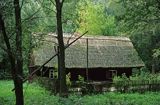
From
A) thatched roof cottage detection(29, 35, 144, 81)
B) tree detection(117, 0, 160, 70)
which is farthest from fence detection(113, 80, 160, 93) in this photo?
thatched roof cottage detection(29, 35, 144, 81)

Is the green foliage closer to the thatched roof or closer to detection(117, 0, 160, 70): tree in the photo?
the thatched roof

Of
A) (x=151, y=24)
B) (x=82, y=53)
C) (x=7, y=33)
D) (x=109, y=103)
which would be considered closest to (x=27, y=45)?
(x=7, y=33)

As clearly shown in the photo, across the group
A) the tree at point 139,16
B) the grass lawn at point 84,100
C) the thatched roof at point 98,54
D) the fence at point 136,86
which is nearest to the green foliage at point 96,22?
the thatched roof at point 98,54

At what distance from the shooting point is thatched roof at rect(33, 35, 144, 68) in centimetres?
4306

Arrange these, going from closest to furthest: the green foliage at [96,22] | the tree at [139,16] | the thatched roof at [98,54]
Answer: the tree at [139,16] < the thatched roof at [98,54] < the green foliage at [96,22]

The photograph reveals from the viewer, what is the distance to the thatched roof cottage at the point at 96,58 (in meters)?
43.1

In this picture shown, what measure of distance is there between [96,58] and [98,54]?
99cm

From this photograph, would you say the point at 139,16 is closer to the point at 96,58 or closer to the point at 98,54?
the point at 96,58

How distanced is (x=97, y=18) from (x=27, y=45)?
48.3 meters

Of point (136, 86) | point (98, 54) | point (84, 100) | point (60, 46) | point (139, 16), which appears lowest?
point (84, 100)

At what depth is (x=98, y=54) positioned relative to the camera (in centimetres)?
4531

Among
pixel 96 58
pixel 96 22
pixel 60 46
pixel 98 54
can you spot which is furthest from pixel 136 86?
pixel 96 22

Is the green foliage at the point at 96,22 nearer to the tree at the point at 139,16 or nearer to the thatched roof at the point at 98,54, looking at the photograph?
the thatched roof at the point at 98,54

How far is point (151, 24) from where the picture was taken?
70.0 feet
